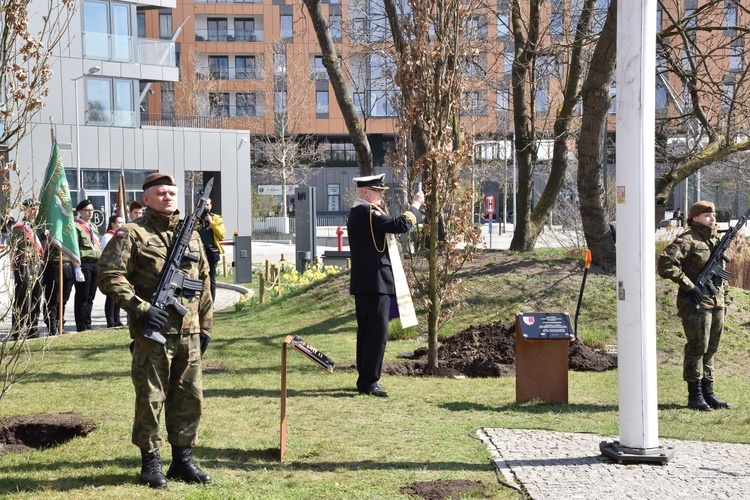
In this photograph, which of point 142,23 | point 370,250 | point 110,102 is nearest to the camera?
point 370,250

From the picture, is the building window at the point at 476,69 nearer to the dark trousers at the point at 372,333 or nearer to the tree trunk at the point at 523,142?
the tree trunk at the point at 523,142

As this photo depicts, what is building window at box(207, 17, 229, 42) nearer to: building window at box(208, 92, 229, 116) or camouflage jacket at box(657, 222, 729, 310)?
building window at box(208, 92, 229, 116)

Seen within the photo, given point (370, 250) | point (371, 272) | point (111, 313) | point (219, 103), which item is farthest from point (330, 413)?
point (219, 103)

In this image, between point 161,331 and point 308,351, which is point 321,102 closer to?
point 308,351

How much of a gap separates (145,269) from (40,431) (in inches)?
92.7

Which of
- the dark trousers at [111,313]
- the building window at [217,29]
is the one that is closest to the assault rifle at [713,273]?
the dark trousers at [111,313]

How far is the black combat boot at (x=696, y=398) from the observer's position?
9.49 m

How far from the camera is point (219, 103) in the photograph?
224 feet

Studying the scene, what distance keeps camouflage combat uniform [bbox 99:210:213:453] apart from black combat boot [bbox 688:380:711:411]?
5250 mm

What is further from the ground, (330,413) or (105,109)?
(105,109)

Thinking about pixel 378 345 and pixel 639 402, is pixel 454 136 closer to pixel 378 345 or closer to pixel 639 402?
pixel 378 345

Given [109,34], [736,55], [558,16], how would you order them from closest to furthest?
1. [736,55]
2. [558,16]
3. [109,34]

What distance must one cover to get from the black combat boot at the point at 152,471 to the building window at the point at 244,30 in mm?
71612

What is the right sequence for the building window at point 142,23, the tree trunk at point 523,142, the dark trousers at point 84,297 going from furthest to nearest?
the building window at point 142,23 → the tree trunk at point 523,142 → the dark trousers at point 84,297
